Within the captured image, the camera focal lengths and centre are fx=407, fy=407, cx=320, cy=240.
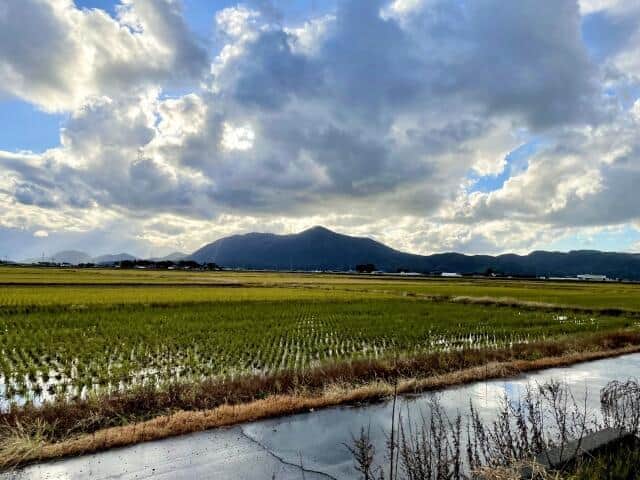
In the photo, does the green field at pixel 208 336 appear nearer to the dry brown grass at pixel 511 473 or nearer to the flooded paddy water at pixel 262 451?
the flooded paddy water at pixel 262 451

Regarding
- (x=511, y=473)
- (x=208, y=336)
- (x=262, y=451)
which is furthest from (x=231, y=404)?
(x=208, y=336)

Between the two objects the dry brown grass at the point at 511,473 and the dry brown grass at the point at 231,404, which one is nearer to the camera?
the dry brown grass at the point at 511,473

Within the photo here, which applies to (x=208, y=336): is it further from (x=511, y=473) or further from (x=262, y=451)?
(x=511, y=473)

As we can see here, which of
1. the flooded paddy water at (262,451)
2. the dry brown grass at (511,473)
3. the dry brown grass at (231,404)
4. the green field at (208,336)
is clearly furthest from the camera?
the green field at (208,336)

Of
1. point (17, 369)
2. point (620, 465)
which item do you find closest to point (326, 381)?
point (620, 465)

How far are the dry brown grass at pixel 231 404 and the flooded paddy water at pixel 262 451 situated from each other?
0.27 metres

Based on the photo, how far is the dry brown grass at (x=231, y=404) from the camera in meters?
6.34

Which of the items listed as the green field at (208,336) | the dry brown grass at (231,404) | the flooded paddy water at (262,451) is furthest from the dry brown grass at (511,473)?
the green field at (208,336)

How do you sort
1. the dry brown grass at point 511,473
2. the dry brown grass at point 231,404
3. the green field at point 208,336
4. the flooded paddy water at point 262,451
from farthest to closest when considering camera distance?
the green field at point 208,336, the dry brown grass at point 231,404, the flooded paddy water at point 262,451, the dry brown grass at point 511,473

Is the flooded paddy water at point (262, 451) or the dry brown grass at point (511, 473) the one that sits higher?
the dry brown grass at point (511, 473)

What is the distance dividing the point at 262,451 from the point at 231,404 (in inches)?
95.7

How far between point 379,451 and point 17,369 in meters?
10.8

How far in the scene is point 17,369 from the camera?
37.8ft

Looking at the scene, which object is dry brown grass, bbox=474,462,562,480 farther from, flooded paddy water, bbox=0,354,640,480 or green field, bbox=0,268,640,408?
green field, bbox=0,268,640,408
